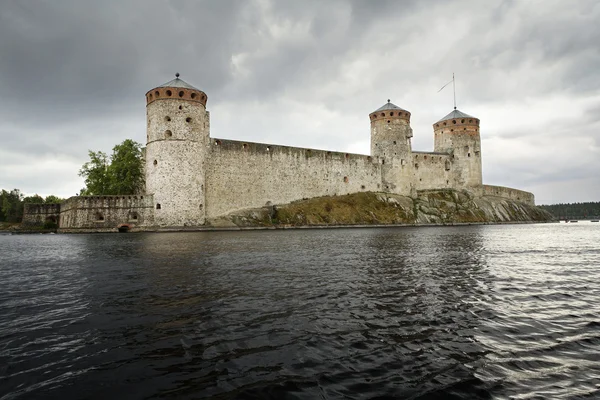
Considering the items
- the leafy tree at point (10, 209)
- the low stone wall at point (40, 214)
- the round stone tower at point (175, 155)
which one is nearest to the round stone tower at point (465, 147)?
the round stone tower at point (175, 155)

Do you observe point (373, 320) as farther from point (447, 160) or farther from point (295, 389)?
point (447, 160)

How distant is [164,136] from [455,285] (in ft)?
105

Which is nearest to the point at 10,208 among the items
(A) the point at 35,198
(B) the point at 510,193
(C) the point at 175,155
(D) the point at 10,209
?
(D) the point at 10,209

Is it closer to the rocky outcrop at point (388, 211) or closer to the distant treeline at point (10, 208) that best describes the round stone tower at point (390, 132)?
the rocky outcrop at point (388, 211)

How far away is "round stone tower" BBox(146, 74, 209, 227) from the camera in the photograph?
34031 mm

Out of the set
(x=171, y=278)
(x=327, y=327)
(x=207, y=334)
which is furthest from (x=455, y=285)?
(x=171, y=278)

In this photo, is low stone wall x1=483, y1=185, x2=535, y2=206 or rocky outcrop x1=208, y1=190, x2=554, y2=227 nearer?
rocky outcrop x1=208, y1=190, x2=554, y2=227

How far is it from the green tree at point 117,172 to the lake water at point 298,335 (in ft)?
93.5

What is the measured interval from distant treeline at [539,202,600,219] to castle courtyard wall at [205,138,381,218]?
111994mm

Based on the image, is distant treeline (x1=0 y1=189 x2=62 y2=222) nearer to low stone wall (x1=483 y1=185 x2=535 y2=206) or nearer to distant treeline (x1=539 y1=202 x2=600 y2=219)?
low stone wall (x1=483 y1=185 x2=535 y2=206)

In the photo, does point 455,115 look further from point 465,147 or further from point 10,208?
point 10,208

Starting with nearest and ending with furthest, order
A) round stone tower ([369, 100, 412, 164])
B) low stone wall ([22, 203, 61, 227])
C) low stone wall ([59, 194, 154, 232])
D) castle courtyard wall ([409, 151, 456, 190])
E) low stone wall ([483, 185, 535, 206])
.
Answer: low stone wall ([59, 194, 154, 232]) < low stone wall ([22, 203, 61, 227]) < round stone tower ([369, 100, 412, 164]) < castle courtyard wall ([409, 151, 456, 190]) < low stone wall ([483, 185, 535, 206])

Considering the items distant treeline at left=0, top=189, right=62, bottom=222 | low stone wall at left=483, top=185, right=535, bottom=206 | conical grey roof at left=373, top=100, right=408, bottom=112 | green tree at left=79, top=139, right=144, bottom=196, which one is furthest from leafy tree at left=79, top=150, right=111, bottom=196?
low stone wall at left=483, top=185, right=535, bottom=206

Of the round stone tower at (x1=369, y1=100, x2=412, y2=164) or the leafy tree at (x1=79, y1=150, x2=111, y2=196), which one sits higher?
the round stone tower at (x1=369, y1=100, x2=412, y2=164)
